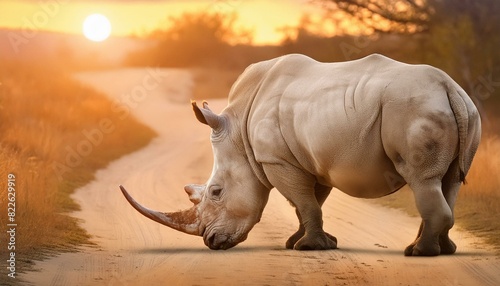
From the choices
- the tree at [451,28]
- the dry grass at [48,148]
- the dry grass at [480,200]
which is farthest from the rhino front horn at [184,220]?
the tree at [451,28]

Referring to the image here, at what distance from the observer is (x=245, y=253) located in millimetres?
10945

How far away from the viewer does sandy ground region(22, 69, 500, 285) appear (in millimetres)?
9383

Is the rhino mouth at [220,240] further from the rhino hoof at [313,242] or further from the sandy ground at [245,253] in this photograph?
the rhino hoof at [313,242]

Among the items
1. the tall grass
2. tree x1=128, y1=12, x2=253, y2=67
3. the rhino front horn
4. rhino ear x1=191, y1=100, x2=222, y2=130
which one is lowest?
tree x1=128, y1=12, x2=253, y2=67

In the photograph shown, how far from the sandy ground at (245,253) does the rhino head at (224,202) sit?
0.63 ft

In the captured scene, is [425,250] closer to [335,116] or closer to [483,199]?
[335,116]

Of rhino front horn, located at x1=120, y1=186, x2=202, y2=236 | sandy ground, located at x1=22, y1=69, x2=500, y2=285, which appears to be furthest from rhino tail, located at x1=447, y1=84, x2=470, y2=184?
rhino front horn, located at x1=120, y1=186, x2=202, y2=236

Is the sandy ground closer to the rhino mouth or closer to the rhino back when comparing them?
the rhino mouth

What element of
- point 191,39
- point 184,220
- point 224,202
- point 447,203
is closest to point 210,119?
point 224,202

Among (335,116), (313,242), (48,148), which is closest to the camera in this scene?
(335,116)

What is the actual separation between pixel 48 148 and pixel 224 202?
25.5 ft

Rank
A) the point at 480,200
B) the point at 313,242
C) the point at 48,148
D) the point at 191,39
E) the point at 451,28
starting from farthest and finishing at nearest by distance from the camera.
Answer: the point at 191,39, the point at 451,28, the point at 48,148, the point at 480,200, the point at 313,242

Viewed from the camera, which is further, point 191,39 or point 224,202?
point 191,39

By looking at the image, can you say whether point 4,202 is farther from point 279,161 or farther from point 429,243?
point 429,243
